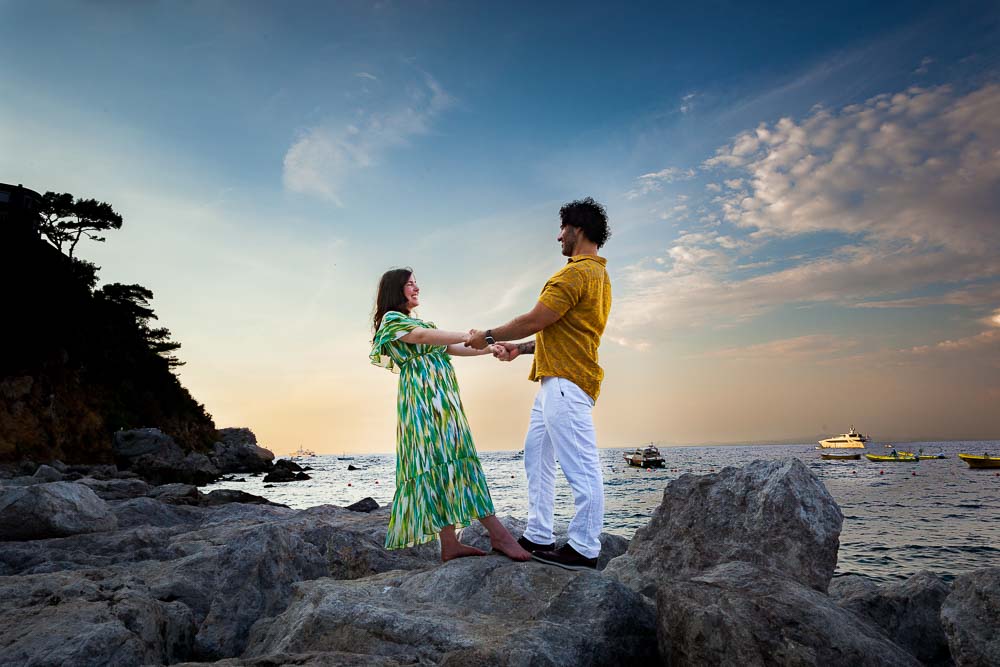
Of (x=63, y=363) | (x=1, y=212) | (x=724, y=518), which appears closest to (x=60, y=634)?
(x=724, y=518)

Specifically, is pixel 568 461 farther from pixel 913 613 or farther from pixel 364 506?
pixel 364 506

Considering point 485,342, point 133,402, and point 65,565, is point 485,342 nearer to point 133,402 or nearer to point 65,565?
point 65,565

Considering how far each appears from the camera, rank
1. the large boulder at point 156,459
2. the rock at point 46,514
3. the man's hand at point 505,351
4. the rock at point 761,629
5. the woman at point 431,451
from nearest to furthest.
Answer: the rock at point 761,629 < the woman at point 431,451 < the man's hand at point 505,351 < the rock at point 46,514 < the large boulder at point 156,459

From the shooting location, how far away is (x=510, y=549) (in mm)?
4598

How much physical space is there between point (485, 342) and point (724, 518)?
119 inches

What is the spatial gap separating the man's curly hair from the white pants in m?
1.27

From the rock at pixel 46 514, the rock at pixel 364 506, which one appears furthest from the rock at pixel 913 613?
the rock at pixel 364 506

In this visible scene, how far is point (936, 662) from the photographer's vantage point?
18.1ft

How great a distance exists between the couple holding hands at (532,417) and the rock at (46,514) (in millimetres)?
6153

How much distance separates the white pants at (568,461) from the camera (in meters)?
4.54

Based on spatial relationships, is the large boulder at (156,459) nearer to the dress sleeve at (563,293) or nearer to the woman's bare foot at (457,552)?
the woman's bare foot at (457,552)

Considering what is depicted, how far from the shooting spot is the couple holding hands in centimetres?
459

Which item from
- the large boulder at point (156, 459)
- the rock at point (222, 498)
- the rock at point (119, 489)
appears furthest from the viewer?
the large boulder at point (156, 459)


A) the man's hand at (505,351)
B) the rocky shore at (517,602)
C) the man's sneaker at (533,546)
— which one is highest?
the man's hand at (505,351)
